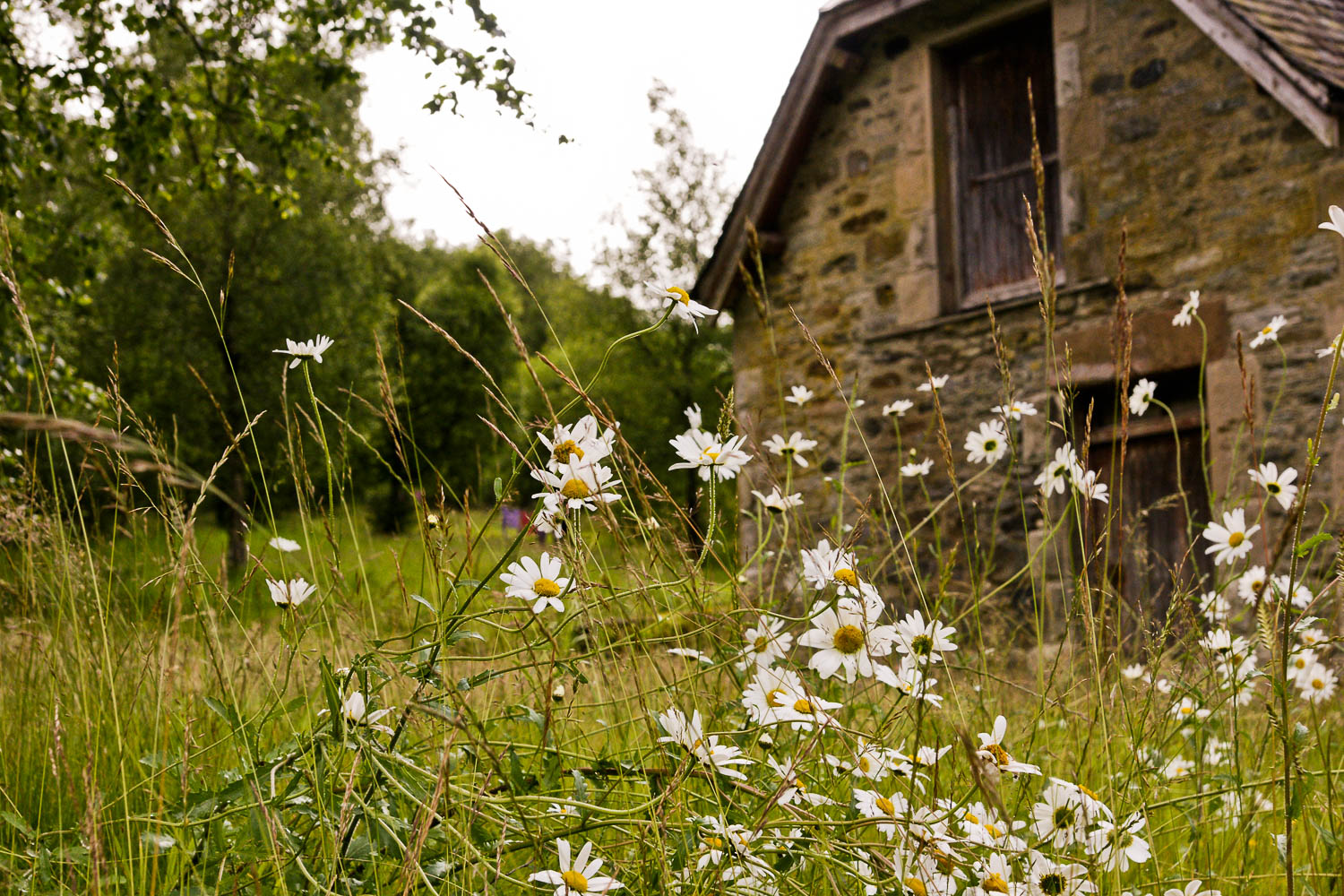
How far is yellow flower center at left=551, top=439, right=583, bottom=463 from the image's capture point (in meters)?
1.45

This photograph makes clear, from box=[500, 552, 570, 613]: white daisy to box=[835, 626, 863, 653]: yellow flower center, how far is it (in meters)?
0.40

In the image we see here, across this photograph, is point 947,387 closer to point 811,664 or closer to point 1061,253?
point 1061,253

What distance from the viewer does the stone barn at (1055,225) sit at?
19.0ft

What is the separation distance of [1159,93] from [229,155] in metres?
5.91

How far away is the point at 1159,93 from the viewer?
6449mm

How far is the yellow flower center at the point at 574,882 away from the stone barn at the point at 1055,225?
3856 millimetres

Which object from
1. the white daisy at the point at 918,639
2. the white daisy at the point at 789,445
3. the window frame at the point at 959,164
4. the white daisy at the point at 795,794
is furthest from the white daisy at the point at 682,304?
the window frame at the point at 959,164

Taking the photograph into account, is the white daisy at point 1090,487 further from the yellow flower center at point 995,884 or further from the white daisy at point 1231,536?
the yellow flower center at point 995,884

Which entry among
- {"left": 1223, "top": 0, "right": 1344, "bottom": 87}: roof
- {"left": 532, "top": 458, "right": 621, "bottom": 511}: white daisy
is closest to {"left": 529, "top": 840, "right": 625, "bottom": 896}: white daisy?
{"left": 532, "top": 458, "right": 621, "bottom": 511}: white daisy

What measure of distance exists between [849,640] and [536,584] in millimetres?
449

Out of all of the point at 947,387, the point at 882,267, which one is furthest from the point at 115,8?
the point at 947,387

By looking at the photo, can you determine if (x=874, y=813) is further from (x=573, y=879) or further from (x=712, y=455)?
(x=712, y=455)

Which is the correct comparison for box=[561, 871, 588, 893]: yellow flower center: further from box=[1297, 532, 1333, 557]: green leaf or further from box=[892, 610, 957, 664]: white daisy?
box=[1297, 532, 1333, 557]: green leaf

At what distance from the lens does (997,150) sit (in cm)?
750
